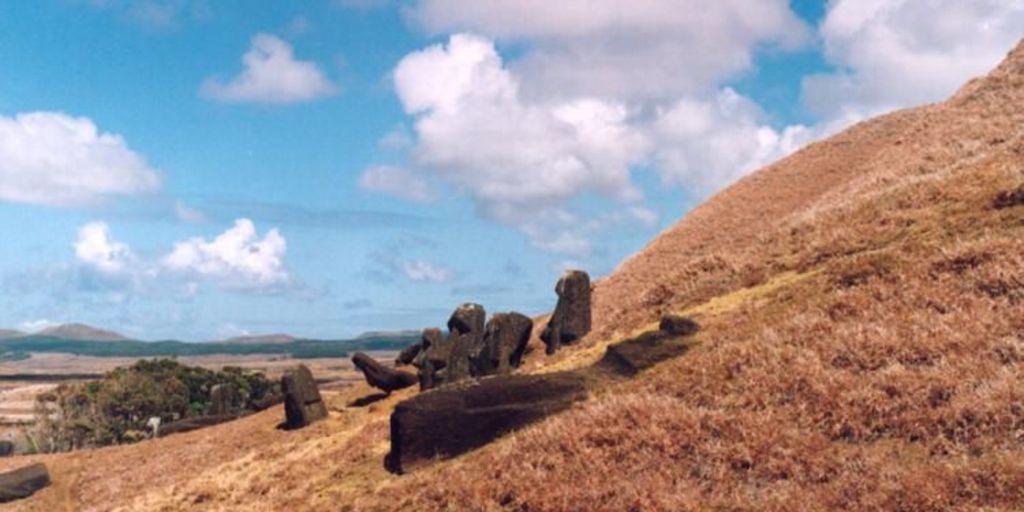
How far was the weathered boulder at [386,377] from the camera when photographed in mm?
50688

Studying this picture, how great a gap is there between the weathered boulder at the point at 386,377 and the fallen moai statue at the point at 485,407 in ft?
95.9

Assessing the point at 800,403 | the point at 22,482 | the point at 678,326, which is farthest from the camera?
the point at 22,482

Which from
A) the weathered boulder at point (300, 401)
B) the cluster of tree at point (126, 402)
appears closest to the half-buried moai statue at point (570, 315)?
the weathered boulder at point (300, 401)

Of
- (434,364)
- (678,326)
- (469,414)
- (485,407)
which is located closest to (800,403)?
(678,326)

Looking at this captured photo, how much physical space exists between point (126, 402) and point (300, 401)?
69.1m

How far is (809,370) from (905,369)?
1.89m

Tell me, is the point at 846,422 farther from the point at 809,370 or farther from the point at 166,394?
the point at 166,394

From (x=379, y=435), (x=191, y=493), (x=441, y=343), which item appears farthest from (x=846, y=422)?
(x=441, y=343)

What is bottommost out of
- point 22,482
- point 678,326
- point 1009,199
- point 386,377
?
point 22,482

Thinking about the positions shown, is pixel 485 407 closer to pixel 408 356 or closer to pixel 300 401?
pixel 300 401

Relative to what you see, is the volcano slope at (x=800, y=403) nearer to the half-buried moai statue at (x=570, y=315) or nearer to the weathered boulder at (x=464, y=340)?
the half-buried moai statue at (x=570, y=315)

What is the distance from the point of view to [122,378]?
108m

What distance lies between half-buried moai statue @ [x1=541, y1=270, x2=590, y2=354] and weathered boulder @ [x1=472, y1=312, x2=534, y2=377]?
4.75 feet

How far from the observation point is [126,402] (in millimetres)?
104938
